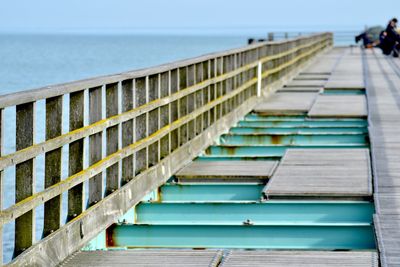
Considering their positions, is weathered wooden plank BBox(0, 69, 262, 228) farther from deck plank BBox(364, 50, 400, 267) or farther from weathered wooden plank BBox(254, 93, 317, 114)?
weathered wooden plank BBox(254, 93, 317, 114)

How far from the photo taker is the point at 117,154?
33.9 ft

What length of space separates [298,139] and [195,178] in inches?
165

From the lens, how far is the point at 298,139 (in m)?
17.4

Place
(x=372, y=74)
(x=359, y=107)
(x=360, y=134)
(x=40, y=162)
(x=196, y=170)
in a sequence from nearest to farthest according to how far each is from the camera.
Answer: (x=196, y=170) < (x=360, y=134) < (x=359, y=107) < (x=40, y=162) < (x=372, y=74)

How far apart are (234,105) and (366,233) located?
10334 millimetres

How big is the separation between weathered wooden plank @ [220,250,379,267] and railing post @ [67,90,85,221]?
1.18m

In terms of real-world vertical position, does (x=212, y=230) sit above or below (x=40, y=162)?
above

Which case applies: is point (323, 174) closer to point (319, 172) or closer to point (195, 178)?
point (319, 172)

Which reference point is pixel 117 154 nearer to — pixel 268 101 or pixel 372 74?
pixel 268 101

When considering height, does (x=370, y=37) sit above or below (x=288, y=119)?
below

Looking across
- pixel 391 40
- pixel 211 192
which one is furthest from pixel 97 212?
pixel 391 40

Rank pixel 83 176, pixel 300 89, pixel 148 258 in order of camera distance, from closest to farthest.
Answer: pixel 148 258
pixel 83 176
pixel 300 89

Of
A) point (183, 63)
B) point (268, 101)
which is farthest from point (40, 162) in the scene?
point (183, 63)

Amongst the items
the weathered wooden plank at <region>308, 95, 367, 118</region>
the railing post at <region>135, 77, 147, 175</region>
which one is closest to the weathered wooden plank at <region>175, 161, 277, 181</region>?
the railing post at <region>135, 77, 147, 175</region>
